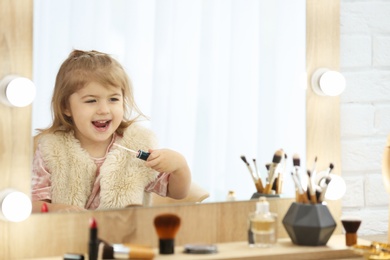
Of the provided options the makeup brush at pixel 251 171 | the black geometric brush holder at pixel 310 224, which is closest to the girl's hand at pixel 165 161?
the makeup brush at pixel 251 171

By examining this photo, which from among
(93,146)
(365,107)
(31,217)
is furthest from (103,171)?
(365,107)

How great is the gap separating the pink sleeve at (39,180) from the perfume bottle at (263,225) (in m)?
0.39

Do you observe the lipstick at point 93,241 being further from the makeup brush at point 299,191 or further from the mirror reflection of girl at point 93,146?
the makeup brush at point 299,191

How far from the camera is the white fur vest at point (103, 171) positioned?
133 cm

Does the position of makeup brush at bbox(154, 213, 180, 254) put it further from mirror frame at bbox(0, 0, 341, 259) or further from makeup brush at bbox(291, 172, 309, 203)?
makeup brush at bbox(291, 172, 309, 203)

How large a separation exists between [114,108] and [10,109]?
19 cm

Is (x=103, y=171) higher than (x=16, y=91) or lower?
lower

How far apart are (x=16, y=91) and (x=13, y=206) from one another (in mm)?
204

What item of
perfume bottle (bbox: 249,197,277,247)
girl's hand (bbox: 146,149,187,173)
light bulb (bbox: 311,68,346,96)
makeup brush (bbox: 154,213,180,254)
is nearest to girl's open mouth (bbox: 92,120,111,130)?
girl's hand (bbox: 146,149,187,173)

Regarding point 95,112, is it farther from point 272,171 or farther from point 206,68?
point 272,171

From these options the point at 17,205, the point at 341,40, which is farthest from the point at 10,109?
the point at 341,40

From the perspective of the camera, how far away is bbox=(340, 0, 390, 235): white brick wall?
1625 mm

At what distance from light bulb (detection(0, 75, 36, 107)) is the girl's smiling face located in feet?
0.26

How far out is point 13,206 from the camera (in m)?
1.28
